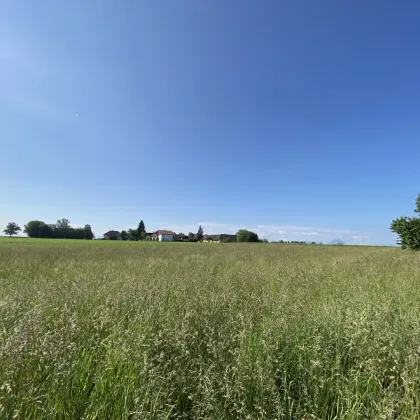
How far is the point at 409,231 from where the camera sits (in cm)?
2000

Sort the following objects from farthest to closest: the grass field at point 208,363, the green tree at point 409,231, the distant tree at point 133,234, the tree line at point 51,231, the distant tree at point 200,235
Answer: the distant tree at point 200,235 → the distant tree at point 133,234 → the tree line at point 51,231 → the green tree at point 409,231 → the grass field at point 208,363

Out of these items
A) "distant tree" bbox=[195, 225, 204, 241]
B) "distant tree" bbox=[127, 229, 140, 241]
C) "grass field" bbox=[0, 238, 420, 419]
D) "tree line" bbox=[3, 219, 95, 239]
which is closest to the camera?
"grass field" bbox=[0, 238, 420, 419]

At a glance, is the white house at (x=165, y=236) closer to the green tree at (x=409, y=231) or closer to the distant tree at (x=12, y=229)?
the distant tree at (x=12, y=229)

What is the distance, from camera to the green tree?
770 inches

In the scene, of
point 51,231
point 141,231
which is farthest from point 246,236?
point 51,231

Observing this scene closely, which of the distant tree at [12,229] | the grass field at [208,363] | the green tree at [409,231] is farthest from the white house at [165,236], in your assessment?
the grass field at [208,363]

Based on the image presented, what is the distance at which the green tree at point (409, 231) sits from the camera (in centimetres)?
1956

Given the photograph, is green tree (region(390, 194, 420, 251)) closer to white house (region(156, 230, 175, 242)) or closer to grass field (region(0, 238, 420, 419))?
grass field (region(0, 238, 420, 419))

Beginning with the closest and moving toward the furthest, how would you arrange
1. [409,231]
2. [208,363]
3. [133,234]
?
[208,363], [409,231], [133,234]

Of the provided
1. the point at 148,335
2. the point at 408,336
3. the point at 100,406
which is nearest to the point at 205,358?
the point at 148,335

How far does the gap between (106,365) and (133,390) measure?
1.34 feet

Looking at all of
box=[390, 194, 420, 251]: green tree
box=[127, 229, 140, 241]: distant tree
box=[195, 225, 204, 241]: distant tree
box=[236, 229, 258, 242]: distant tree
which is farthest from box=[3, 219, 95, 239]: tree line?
box=[390, 194, 420, 251]: green tree

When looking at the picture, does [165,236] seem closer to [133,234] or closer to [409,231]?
[133,234]

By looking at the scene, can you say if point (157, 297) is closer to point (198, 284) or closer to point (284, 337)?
point (198, 284)
